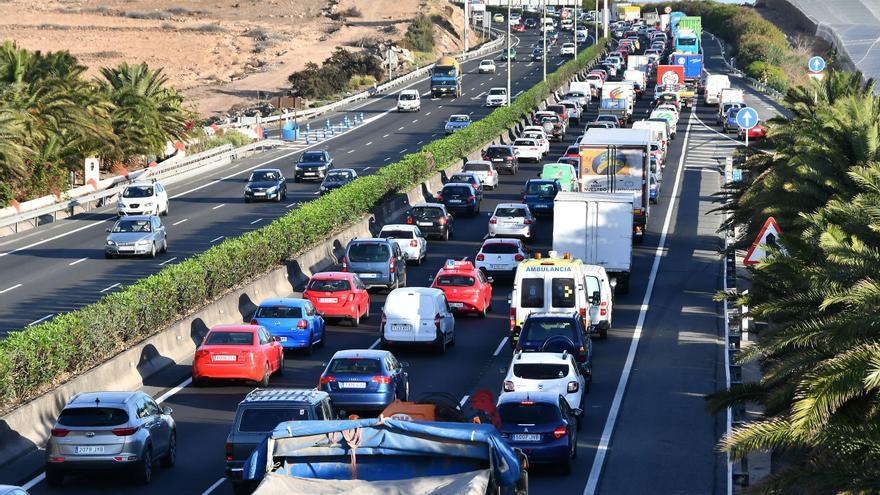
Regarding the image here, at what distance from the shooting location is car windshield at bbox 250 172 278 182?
199 ft

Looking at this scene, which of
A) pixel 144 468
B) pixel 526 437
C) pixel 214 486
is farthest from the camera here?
pixel 526 437

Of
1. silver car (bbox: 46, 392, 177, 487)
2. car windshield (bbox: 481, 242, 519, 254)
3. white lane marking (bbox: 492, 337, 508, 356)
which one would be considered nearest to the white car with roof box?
car windshield (bbox: 481, 242, 519, 254)

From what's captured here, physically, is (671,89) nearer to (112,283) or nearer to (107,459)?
(112,283)

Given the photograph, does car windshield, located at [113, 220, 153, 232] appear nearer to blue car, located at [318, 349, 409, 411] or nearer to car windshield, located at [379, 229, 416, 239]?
car windshield, located at [379, 229, 416, 239]

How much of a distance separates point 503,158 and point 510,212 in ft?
62.3

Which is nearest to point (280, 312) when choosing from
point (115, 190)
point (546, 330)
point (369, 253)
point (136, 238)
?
point (546, 330)

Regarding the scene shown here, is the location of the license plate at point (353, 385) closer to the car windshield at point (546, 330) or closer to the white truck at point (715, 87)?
the car windshield at point (546, 330)

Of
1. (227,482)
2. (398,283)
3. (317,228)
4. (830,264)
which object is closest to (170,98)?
(317,228)

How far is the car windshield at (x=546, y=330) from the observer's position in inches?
1217

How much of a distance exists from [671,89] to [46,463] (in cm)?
8115

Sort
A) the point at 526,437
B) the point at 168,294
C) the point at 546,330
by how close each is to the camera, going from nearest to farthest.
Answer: the point at 526,437 < the point at 546,330 < the point at 168,294

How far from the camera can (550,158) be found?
246 ft

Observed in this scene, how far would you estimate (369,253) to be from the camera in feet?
136

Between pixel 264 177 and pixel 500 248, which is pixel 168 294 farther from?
pixel 264 177
